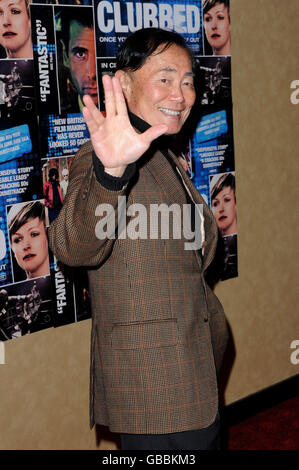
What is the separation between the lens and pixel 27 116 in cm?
240

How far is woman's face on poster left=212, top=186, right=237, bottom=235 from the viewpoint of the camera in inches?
127

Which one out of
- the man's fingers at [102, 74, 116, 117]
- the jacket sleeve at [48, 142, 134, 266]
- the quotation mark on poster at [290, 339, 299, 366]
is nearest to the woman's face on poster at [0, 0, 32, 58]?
the jacket sleeve at [48, 142, 134, 266]

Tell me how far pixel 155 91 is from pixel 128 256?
1.72 feet

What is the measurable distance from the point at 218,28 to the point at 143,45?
4.37 ft

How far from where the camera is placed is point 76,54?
2.51 m

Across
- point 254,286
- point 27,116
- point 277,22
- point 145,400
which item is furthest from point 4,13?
point 254,286

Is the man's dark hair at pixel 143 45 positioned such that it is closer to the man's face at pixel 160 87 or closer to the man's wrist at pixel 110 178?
the man's face at pixel 160 87

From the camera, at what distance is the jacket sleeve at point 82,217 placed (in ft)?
4.67

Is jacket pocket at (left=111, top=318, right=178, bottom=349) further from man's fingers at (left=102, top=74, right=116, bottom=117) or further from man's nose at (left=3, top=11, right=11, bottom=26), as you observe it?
man's nose at (left=3, top=11, right=11, bottom=26)

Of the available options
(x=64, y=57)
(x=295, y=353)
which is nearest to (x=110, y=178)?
(x=64, y=57)

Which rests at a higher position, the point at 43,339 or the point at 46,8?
the point at 46,8

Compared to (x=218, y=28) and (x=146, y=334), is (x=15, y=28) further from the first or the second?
(x=146, y=334)

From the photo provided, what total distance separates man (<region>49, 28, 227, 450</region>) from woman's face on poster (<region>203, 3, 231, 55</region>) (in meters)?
1.20
